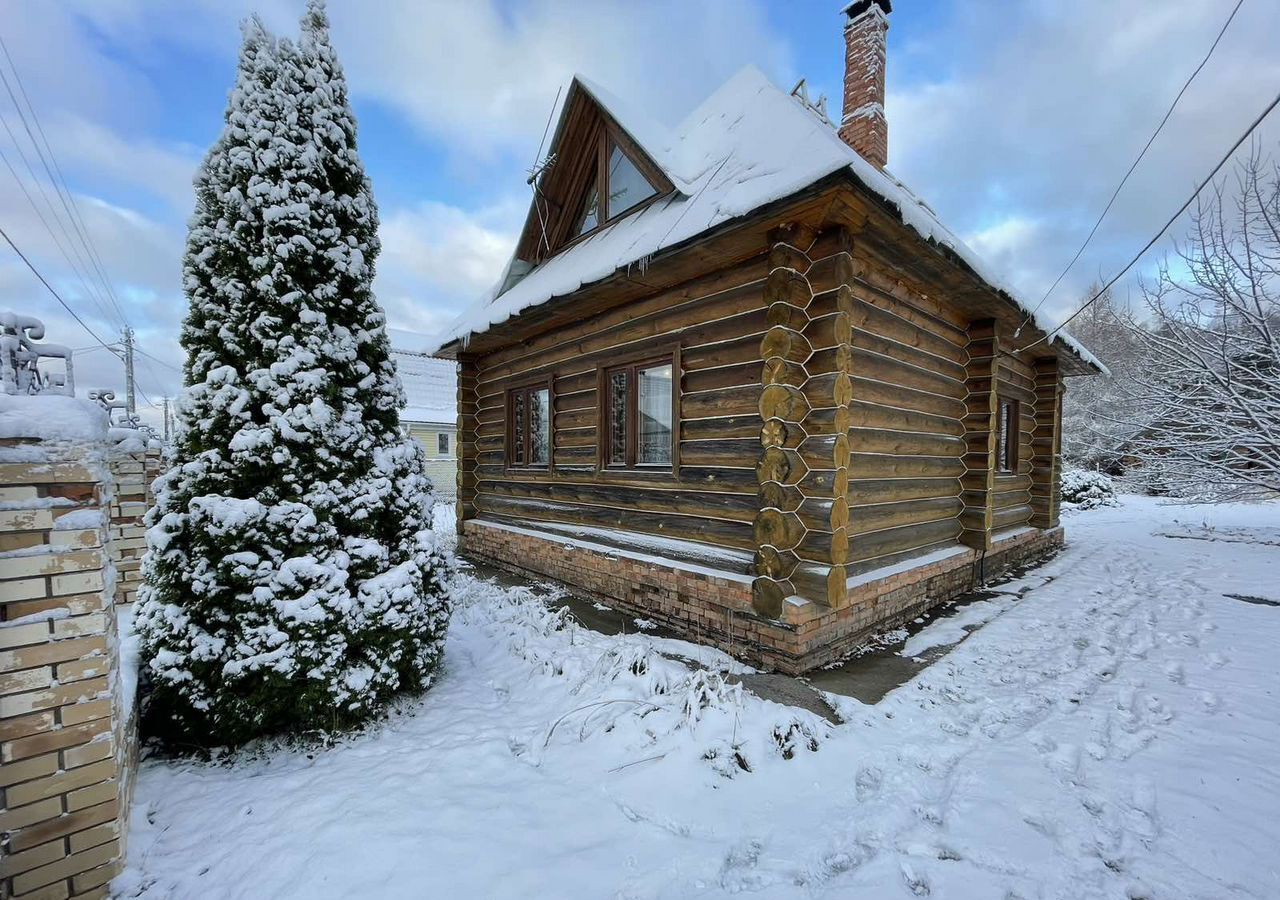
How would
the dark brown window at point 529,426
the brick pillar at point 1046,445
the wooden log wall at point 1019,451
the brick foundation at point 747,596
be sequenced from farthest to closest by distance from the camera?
the brick pillar at point 1046,445
the wooden log wall at point 1019,451
the dark brown window at point 529,426
the brick foundation at point 747,596

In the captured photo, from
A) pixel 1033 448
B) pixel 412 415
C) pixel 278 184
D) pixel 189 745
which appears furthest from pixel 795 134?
pixel 412 415

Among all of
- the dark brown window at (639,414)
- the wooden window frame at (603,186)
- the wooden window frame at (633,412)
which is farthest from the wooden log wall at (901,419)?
the wooden window frame at (603,186)

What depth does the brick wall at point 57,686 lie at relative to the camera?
6.42ft

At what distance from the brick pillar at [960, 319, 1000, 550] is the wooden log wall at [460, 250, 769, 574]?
4.11m

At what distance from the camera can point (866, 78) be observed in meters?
7.37

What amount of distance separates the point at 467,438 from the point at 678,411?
576 cm

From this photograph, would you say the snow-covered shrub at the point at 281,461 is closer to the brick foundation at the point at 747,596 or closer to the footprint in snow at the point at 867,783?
the brick foundation at the point at 747,596

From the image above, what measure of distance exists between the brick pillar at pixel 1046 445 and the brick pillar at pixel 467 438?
11.0 meters

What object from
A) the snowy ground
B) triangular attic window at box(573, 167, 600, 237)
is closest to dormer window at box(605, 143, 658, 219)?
triangular attic window at box(573, 167, 600, 237)

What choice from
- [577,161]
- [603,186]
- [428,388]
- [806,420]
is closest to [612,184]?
[603,186]

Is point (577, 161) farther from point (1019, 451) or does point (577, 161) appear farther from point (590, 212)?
point (1019, 451)

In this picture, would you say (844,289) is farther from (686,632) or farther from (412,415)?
(412,415)

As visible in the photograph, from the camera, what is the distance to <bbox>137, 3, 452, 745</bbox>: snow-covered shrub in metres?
3.04

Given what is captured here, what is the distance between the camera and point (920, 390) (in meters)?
6.05
